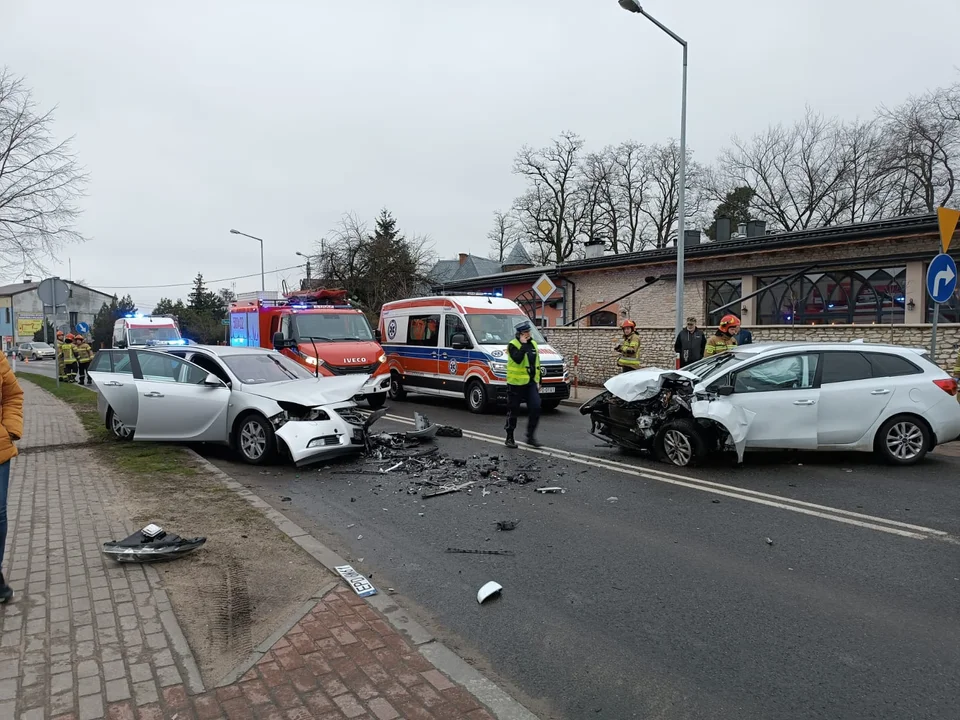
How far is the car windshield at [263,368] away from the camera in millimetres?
9312

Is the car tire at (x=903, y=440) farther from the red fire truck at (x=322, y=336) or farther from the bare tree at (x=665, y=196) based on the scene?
the bare tree at (x=665, y=196)

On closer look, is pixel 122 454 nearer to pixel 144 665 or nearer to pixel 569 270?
pixel 144 665

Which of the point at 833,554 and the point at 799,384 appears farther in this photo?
the point at 799,384

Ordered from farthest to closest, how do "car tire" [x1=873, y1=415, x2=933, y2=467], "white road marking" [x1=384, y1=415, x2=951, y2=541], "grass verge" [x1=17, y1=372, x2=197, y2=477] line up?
"car tire" [x1=873, y1=415, x2=933, y2=467] → "grass verge" [x1=17, y1=372, x2=197, y2=477] → "white road marking" [x1=384, y1=415, x2=951, y2=541]

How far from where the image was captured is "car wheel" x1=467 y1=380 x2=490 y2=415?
547 inches

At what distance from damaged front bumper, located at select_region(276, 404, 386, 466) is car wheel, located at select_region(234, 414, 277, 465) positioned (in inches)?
10.3

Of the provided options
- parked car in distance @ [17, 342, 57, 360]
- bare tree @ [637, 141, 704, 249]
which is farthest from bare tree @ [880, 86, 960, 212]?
parked car in distance @ [17, 342, 57, 360]

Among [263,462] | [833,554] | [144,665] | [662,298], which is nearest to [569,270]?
[662,298]

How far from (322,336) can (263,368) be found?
18.4 feet

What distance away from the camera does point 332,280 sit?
35219 millimetres

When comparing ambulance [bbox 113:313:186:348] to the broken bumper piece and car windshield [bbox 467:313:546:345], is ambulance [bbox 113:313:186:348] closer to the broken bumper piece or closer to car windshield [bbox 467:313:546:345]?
car windshield [bbox 467:313:546:345]

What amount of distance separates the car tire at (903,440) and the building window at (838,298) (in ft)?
33.2

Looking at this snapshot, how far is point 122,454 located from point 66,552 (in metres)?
4.33

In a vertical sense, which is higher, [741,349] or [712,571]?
[741,349]
